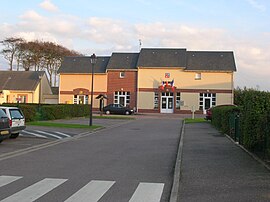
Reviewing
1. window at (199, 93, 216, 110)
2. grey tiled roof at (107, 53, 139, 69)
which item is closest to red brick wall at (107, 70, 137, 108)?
grey tiled roof at (107, 53, 139, 69)

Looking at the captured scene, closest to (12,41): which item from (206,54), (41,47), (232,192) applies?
(41,47)

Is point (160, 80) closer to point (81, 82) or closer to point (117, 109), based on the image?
point (117, 109)

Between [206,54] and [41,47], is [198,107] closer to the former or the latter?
[206,54]

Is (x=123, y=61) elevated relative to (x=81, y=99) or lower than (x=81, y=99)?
elevated

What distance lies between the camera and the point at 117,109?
181ft

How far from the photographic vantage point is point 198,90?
57.0 meters

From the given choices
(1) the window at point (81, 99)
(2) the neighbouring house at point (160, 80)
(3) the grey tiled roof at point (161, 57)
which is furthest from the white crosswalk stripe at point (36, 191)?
A: (1) the window at point (81, 99)

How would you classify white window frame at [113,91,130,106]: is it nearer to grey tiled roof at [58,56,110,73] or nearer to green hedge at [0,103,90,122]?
grey tiled roof at [58,56,110,73]

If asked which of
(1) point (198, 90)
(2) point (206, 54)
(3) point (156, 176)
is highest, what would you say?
(2) point (206, 54)

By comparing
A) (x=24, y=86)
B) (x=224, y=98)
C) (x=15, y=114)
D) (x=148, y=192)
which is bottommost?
(x=148, y=192)

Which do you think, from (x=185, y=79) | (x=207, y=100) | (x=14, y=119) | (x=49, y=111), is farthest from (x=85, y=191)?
(x=185, y=79)

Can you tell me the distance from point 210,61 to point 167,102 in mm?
8372

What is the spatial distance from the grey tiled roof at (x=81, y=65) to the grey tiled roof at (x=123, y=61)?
1.41m

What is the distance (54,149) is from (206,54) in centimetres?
4726
